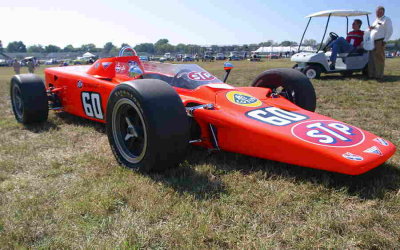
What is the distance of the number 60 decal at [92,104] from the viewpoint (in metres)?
4.54

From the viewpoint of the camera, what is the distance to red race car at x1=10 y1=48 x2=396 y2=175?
264 cm

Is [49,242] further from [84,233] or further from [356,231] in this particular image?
[356,231]

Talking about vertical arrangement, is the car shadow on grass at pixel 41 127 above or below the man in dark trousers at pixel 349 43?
below

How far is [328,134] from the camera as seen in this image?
2781 mm

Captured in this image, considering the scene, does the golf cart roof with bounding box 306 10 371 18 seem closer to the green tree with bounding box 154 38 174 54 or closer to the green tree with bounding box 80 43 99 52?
the green tree with bounding box 154 38 174 54

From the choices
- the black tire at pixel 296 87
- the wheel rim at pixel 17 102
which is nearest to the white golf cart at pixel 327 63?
the black tire at pixel 296 87

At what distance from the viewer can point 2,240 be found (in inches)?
81.5

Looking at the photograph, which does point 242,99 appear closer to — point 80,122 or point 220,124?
point 220,124

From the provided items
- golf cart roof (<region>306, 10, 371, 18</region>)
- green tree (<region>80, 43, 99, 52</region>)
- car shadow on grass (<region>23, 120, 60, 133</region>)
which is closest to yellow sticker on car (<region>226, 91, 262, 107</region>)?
car shadow on grass (<region>23, 120, 60, 133</region>)

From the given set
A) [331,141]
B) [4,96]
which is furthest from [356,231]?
[4,96]

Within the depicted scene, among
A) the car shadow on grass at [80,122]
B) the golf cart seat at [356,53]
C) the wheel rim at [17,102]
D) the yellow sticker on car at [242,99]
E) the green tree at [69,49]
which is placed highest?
the green tree at [69,49]

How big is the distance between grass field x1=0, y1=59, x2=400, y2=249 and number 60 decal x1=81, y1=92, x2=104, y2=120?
95 centimetres

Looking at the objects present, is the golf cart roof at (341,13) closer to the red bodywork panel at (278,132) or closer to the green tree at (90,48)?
the red bodywork panel at (278,132)

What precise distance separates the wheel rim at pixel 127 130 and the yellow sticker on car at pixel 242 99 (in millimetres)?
961
